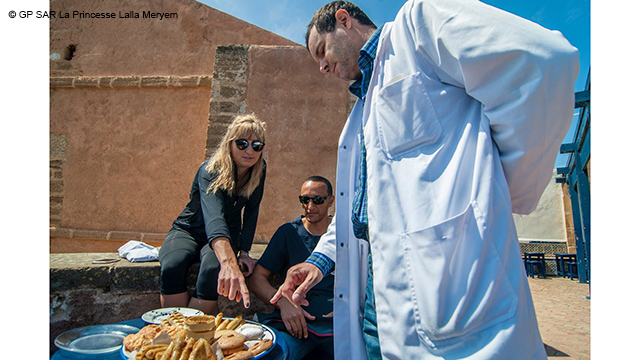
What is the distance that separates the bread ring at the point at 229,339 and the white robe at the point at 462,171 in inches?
22.5

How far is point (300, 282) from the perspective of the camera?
163 cm

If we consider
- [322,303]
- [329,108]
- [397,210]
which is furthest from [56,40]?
[397,210]

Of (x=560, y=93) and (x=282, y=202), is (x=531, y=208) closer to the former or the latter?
(x=560, y=93)

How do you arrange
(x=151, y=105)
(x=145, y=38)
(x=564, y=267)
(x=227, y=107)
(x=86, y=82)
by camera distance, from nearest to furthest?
(x=227, y=107) < (x=151, y=105) < (x=86, y=82) < (x=145, y=38) < (x=564, y=267)

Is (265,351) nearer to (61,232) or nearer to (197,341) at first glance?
(197,341)

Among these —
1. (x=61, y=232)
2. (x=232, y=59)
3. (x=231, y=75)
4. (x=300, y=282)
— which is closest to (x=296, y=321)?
(x=300, y=282)

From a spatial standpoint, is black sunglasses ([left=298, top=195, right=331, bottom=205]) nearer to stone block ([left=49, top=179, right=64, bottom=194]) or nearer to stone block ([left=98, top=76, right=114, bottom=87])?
stone block ([left=98, top=76, right=114, bottom=87])

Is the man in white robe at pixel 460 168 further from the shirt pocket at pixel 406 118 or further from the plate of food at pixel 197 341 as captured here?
the plate of food at pixel 197 341

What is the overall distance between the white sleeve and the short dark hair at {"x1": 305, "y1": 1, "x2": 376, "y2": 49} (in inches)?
26.3

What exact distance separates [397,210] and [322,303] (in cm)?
127

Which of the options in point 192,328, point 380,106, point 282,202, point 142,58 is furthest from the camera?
point 142,58

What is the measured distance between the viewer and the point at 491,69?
98 centimetres

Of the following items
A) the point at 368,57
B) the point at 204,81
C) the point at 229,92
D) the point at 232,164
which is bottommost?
the point at 232,164

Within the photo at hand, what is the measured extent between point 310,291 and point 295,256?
0.28m
